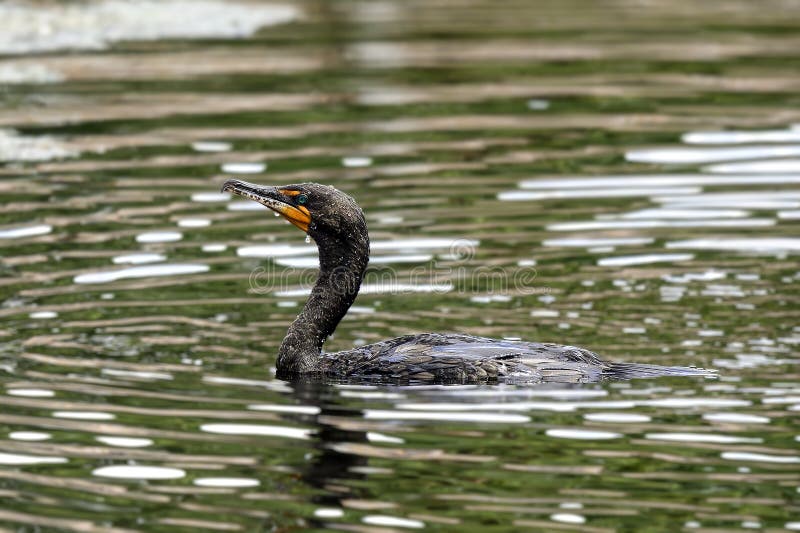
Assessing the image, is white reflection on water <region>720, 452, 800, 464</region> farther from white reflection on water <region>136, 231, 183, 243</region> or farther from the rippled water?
white reflection on water <region>136, 231, 183, 243</region>

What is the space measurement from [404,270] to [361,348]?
2.29 metres

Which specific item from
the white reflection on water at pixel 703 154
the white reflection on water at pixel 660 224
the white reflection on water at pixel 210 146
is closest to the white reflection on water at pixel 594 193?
the white reflection on water at pixel 660 224

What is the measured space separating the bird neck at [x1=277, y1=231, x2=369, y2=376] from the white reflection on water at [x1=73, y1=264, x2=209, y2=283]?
2.12 metres

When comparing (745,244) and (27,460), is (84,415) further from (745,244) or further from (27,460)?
(745,244)

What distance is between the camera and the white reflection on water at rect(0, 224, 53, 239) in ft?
40.7

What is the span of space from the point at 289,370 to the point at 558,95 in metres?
9.74

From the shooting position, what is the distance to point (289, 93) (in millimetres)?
18453

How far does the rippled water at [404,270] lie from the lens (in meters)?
7.07

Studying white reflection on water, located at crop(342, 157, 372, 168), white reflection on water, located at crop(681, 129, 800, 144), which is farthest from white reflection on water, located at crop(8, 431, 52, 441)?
white reflection on water, located at crop(681, 129, 800, 144)

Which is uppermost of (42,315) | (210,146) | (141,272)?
(210,146)

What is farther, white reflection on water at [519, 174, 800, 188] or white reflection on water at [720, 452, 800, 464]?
white reflection on water at [519, 174, 800, 188]

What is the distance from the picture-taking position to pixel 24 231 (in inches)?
494

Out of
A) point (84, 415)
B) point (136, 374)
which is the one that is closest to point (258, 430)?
point (84, 415)

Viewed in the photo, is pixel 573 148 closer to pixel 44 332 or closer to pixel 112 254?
pixel 112 254
